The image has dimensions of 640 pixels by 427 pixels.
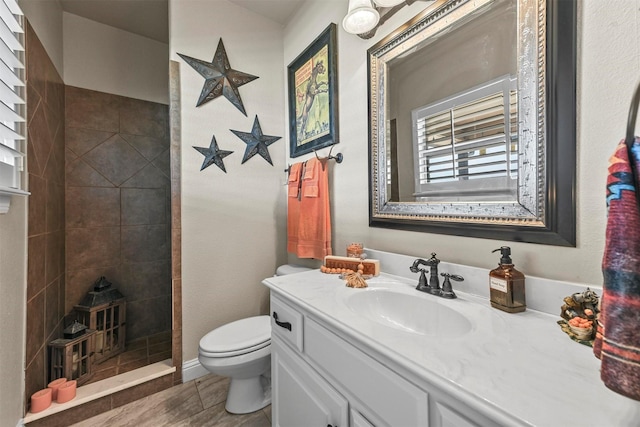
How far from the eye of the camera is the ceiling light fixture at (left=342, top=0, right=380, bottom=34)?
3.70 feet

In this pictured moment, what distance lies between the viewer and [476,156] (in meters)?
0.91

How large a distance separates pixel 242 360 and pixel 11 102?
1462mm

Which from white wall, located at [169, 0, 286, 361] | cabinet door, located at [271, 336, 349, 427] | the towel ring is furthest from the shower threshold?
the towel ring

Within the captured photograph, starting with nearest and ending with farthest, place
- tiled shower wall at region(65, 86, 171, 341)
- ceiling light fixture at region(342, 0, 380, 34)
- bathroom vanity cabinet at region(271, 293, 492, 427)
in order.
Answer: bathroom vanity cabinet at region(271, 293, 492, 427)
ceiling light fixture at region(342, 0, 380, 34)
tiled shower wall at region(65, 86, 171, 341)

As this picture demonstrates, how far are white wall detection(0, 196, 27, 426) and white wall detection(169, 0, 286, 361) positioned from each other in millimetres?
681

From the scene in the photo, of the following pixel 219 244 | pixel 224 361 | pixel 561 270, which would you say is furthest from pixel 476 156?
pixel 219 244

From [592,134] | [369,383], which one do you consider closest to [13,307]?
[369,383]

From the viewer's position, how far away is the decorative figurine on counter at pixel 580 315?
22.5 inches

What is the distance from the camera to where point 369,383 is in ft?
2.04

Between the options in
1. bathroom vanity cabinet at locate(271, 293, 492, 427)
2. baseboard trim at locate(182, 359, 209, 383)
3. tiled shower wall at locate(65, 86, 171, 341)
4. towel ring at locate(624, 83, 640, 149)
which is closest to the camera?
towel ring at locate(624, 83, 640, 149)

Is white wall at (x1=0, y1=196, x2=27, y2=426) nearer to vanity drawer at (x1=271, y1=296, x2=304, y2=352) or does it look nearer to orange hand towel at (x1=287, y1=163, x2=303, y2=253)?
vanity drawer at (x1=271, y1=296, x2=304, y2=352)

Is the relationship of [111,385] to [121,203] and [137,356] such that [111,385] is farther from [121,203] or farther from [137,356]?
[121,203]

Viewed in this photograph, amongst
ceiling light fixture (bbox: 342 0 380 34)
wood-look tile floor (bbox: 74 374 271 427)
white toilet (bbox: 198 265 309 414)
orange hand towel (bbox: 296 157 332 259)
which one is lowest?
wood-look tile floor (bbox: 74 374 271 427)

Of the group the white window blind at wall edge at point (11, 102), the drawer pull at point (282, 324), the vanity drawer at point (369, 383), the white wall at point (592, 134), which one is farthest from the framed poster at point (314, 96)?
the white window blind at wall edge at point (11, 102)
